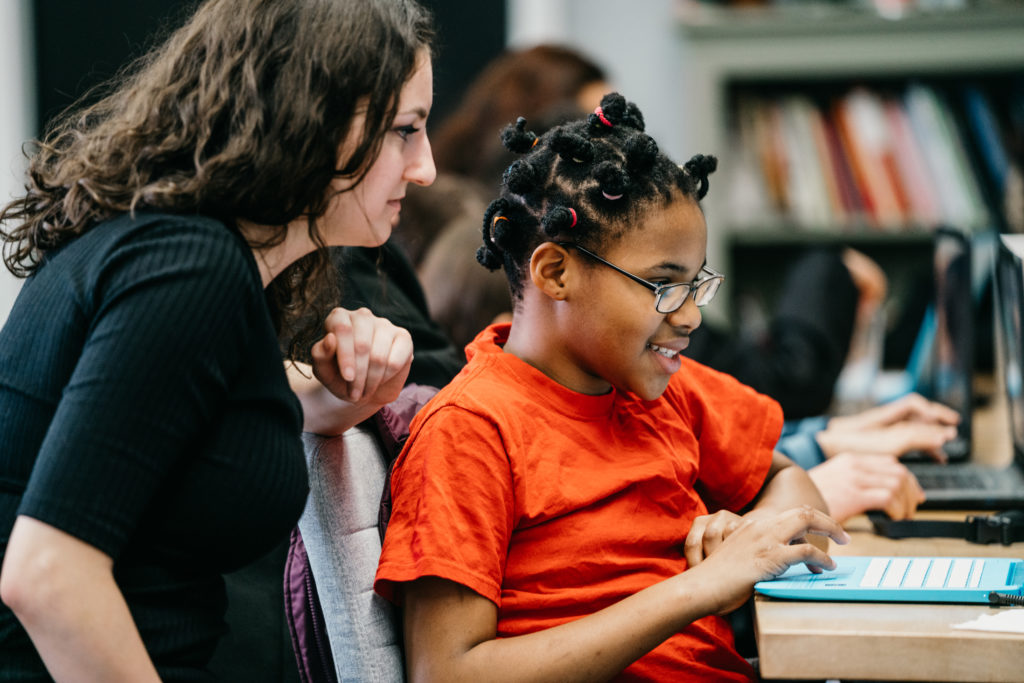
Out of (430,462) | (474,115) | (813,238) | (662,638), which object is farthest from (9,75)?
(813,238)

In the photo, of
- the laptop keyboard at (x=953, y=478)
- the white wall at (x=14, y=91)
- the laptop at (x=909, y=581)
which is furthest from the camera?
the white wall at (x=14, y=91)

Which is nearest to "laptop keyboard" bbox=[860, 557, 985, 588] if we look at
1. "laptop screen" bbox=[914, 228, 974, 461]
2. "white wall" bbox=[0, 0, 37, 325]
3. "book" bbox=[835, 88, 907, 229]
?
"laptop screen" bbox=[914, 228, 974, 461]

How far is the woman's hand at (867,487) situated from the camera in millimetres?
1400

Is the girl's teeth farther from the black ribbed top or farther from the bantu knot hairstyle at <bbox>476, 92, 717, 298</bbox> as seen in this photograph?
the black ribbed top

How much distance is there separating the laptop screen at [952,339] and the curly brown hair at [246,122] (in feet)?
4.11

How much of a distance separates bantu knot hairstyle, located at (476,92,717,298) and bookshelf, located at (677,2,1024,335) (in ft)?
6.41

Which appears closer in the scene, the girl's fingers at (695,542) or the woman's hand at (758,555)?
the woman's hand at (758,555)

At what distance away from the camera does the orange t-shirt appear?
1010 millimetres

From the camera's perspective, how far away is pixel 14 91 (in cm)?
215

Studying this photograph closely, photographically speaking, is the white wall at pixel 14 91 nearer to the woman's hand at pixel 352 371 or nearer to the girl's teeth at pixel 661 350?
the woman's hand at pixel 352 371

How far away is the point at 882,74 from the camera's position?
10.2 ft

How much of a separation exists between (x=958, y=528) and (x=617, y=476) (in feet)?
1.56

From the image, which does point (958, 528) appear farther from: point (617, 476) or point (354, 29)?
point (354, 29)

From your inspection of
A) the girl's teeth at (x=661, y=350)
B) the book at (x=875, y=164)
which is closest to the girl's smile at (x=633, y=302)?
the girl's teeth at (x=661, y=350)
